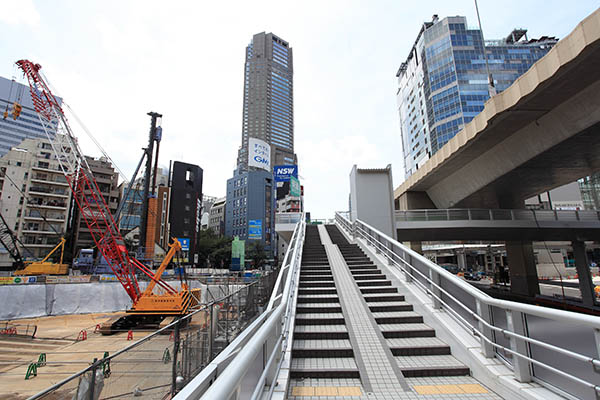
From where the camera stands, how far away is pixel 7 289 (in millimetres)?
23562

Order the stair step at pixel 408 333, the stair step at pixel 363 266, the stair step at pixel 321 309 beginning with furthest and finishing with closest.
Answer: the stair step at pixel 363 266 < the stair step at pixel 321 309 < the stair step at pixel 408 333

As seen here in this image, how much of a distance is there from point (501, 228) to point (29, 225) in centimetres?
6420

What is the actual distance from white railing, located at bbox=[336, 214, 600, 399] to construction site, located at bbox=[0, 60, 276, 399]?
175 inches

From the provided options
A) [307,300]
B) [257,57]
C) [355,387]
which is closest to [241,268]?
[307,300]

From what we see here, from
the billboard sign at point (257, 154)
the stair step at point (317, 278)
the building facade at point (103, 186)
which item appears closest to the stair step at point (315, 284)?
the stair step at point (317, 278)

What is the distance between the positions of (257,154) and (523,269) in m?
44.3

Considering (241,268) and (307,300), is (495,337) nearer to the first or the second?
(307,300)

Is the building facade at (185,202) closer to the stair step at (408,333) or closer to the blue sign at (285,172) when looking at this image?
the blue sign at (285,172)

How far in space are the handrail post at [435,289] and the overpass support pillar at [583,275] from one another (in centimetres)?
2214

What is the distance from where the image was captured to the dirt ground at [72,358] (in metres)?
3.99

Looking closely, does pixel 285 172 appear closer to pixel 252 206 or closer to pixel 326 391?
pixel 326 391

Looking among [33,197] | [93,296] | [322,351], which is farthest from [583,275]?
[33,197]

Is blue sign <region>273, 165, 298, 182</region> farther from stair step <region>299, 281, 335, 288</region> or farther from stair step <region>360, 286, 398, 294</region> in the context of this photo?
stair step <region>360, 286, 398, 294</region>

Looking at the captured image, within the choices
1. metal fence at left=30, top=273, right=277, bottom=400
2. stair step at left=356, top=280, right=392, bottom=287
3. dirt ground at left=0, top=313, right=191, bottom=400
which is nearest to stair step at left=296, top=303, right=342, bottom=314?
stair step at left=356, top=280, right=392, bottom=287
